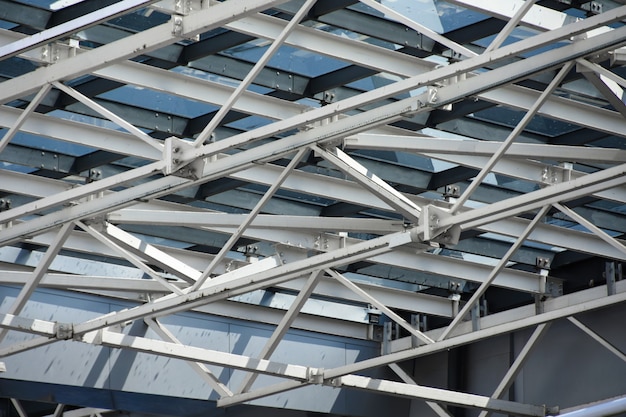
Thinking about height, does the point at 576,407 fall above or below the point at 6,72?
below

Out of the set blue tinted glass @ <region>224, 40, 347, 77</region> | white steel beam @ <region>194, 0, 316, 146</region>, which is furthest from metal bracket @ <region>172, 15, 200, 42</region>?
blue tinted glass @ <region>224, 40, 347, 77</region>

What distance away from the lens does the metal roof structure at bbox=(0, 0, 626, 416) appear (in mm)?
14047

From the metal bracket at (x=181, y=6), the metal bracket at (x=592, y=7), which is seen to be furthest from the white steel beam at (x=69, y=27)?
the metal bracket at (x=592, y=7)

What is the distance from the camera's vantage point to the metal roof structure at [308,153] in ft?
46.1

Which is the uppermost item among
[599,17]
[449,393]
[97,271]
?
[599,17]

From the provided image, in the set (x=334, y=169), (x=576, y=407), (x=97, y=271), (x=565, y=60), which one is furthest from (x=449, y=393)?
(x=565, y=60)

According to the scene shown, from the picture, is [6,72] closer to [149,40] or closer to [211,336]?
[149,40]

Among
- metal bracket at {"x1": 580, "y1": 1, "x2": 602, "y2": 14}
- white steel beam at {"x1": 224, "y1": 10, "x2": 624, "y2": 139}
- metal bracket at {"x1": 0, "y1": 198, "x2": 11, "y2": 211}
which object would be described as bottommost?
metal bracket at {"x1": 0, "y1": 198, "x2": 11, "y2": 211}

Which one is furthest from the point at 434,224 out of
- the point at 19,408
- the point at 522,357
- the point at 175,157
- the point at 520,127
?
the point at 19,408

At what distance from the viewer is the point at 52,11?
15430 mm

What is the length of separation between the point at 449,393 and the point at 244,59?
5.61 m

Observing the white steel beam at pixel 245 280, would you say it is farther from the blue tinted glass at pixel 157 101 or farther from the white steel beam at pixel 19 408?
the white steel beam at pixel 19 408

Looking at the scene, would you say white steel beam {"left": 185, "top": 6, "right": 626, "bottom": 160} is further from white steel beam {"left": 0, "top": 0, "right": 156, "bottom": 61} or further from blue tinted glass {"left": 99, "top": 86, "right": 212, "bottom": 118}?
blue tinted glass {"left": 99, "top": 86, "right": 212, "bottom": 118}

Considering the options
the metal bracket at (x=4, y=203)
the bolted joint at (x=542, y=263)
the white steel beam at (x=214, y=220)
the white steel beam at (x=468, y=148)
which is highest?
the white steel beam at (x=468, y=148)
